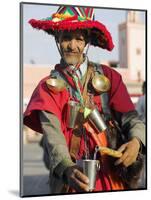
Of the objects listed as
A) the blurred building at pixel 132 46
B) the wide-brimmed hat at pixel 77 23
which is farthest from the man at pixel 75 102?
the blurred building at pixel 132 46

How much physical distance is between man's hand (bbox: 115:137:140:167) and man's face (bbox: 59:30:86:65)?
828mm

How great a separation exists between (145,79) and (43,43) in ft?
3.29

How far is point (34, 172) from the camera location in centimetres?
533

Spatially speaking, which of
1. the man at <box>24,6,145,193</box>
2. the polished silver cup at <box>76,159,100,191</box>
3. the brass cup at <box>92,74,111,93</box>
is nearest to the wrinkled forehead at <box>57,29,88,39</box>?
the man at <box>24,6,145,193</box>

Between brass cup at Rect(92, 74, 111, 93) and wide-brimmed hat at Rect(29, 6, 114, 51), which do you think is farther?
brass cup at Rect(92, 74, 111, 93)

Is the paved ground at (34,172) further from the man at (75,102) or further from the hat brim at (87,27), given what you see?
the hat brim at (87,27)

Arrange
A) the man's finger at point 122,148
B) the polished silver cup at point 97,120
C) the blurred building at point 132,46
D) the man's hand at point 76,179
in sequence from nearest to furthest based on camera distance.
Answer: the man's hand at point 76,179, the polished silver cup at point 97,120, the man's finger at point 122,148, the blurred building at point 132,46

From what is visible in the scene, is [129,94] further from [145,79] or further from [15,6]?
[15,6]

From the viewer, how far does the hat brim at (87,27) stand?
534cm

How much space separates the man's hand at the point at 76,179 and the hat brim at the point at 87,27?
1.06 metres

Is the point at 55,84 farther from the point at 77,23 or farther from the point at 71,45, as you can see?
the point at 77,23

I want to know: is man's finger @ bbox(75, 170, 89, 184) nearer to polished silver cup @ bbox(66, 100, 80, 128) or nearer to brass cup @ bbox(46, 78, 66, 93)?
polished silver cup @ bbox(66, 100, 80, 128)

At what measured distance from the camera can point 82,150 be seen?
5406 millimetres

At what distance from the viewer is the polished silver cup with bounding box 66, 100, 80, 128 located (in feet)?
17.6
